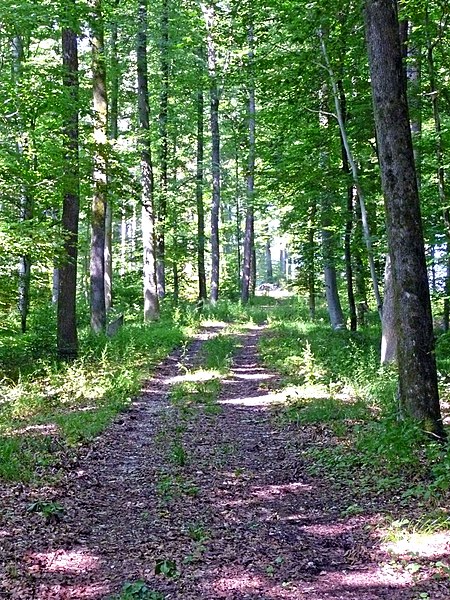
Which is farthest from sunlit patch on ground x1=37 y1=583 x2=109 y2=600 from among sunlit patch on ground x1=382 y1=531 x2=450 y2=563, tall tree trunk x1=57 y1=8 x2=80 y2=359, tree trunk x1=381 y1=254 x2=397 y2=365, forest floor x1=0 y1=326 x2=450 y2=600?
tree trunk x1=381 y1=254 x2=397 y2=365

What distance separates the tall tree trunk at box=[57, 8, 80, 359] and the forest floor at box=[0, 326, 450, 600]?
477cm

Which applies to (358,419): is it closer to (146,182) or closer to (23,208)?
(23,208)

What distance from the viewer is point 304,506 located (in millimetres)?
5707

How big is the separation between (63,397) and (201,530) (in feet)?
17.8

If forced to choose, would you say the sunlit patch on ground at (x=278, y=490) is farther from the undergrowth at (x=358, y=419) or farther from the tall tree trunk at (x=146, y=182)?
the tall tree trunk at (x=146, y=182)

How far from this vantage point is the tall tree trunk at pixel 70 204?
1148 centimetres

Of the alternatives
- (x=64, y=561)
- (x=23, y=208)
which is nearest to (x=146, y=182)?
(x=23, y=208)

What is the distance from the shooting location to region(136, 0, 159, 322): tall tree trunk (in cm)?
1916

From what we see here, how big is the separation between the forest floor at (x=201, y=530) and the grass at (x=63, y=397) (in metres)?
0.39

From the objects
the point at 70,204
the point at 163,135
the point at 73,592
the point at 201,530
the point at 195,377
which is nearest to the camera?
the point at 73,592

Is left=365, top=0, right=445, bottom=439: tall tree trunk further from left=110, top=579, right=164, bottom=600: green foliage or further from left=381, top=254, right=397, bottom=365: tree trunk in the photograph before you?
left=381, top=254, right=397, bottom=365: tree trunk

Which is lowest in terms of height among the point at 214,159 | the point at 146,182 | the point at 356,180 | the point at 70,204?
the point at 356,180

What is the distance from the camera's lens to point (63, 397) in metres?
9.88

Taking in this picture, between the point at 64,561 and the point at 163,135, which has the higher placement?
the point at 163,135
